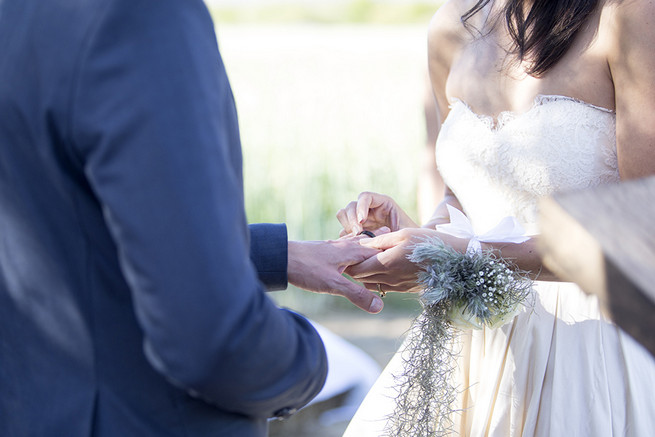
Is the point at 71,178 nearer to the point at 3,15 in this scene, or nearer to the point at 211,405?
the point at 3,15

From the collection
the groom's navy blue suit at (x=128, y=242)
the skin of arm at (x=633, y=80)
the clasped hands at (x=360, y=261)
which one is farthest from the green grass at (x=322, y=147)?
the groom's navy blue suit at (x=128, y=242)

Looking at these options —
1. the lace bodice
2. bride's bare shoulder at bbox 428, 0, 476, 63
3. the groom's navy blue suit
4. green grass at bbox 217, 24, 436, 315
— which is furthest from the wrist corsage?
green grass at bbox 217, 24, 436, 315

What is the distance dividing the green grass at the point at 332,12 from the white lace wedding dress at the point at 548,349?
20.9 metres

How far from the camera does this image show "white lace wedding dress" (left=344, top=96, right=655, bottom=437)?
1729 mm

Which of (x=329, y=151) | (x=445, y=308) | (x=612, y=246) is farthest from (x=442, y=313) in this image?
(x=329, y=151)

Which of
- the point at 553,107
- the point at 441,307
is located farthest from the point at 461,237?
the point at 553,107

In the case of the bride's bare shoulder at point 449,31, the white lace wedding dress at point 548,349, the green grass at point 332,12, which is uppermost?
the bride's bare shoulder at point 449,31

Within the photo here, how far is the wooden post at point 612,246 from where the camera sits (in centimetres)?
53

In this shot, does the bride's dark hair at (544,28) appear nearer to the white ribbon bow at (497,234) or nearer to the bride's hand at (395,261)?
the white ribbon bow at (497,234)

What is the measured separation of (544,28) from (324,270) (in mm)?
950

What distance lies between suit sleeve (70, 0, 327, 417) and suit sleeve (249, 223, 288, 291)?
0.48m

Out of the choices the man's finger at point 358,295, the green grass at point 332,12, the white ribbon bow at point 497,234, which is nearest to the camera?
the man's finger at point 358,295

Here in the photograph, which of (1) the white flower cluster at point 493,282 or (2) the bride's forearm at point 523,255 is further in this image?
(2) the bride's forearm at point 523,255

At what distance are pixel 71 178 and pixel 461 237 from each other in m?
1.12
